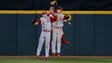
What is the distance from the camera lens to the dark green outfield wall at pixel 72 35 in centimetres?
2289

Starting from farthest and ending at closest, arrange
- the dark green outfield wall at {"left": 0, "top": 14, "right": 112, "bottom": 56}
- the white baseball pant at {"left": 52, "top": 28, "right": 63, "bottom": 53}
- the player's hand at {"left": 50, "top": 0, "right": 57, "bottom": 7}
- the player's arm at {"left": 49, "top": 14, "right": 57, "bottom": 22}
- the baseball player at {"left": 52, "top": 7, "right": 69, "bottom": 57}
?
the dark green outfield wall at {"left": 0, "top": 14, "right": 112, "bottom": 56} < the player's hand at {"left": 50, "top": 0, "right": 57, "bottom": 7} < the white baseball pant at {"left": 52, "top": 28, "right": 63, "bottom": 53} < the baseball player at {"left": 52, "top": 7, "right": 69, "bottom": 57} < the player's arm at {"left": 49, "top": 14, "right": 57, "bottom": 22}

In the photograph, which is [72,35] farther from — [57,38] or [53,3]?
[53,3]

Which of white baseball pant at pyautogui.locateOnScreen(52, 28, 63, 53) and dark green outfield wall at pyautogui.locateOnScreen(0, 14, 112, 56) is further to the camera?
dark green outfield wall at pyautogui.locateOnScreen(0, 14, 112, 56)

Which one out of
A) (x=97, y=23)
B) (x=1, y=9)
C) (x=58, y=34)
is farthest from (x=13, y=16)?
(x=97, y=23)

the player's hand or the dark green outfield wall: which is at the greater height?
the player's hand

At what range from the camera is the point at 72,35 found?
2303cm

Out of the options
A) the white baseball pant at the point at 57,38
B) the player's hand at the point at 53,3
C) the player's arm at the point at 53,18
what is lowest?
the white baseball pant at the point at 57,38

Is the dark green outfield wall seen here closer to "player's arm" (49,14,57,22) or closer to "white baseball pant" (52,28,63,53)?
"white baseball pant" (52,28,63,53)

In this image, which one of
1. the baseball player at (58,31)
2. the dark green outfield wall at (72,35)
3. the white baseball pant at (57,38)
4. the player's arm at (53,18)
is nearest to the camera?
the player's arm at (53,18)

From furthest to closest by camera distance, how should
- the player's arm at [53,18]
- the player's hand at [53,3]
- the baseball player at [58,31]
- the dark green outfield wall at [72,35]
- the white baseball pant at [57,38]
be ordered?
the dark green outfield wall at [72,35] → the player's hand at [53,3] → the white baseball pant at [57,38] → the baseball player at [58,31] → the player's arm at [53,18]

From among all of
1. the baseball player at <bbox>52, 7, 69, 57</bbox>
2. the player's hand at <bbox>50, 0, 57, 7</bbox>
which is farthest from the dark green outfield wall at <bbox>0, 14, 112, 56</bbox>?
the baseball player at <bbox>52, 7, 69, 57</bbox>

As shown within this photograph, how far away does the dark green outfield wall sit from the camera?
22.9m

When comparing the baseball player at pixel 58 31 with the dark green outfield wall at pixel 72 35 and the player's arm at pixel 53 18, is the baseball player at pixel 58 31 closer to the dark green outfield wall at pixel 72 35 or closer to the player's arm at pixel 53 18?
the player's arm at pixel 53 18

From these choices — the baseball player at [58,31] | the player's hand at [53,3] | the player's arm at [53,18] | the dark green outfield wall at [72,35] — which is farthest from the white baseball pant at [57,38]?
the dark green outfield wall at [72,35]
